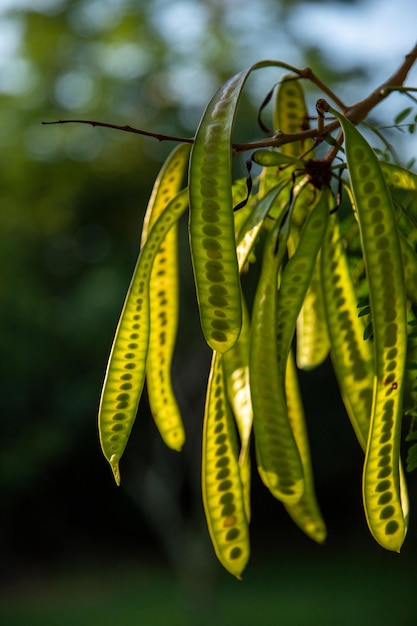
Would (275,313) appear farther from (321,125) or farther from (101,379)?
(101,379)

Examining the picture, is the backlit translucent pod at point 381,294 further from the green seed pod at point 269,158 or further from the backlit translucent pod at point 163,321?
the backlit translucent pod at point 163,321

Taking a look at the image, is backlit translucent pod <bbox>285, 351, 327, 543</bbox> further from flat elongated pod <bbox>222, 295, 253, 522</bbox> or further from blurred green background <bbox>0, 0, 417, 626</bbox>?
blurred green background <bbox>0, 0, 417, 626</bbox>

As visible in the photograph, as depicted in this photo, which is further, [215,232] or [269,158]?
[269,158]

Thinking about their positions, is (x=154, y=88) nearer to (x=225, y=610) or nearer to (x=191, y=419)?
(x=191, y=419)

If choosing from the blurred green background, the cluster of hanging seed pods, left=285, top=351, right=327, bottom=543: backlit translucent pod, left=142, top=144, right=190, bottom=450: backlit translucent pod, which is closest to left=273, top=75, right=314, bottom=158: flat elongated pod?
the cluster of hanging seed pods

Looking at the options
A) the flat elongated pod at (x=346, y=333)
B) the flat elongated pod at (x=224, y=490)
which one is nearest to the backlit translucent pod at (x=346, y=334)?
the flat elongated pod at (x=346, y=333)

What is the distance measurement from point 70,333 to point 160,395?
6.20m

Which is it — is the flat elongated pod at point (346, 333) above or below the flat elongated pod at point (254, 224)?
below

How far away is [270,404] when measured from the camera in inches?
25.1

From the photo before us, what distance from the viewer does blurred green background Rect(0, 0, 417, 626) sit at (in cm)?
687

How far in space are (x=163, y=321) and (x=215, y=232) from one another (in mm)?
245

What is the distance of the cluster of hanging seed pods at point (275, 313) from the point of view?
0.56m

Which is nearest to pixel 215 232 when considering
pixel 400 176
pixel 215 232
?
pixel 215 232

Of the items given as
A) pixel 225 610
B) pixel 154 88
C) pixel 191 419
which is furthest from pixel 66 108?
pixel 225 610
